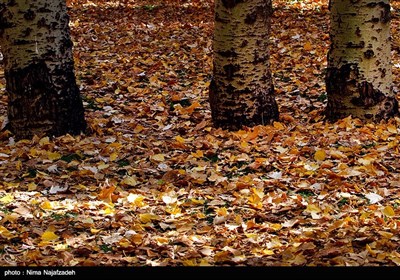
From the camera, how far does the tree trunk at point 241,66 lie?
545 cm

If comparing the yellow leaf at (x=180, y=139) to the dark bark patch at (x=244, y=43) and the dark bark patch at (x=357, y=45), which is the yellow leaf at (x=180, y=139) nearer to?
the dark bark patch at (x=244, y=43)

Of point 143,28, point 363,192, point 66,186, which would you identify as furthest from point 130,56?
point 363,192

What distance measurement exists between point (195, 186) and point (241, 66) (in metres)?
1.46

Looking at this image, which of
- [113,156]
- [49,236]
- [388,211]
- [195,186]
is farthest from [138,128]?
[388,211]

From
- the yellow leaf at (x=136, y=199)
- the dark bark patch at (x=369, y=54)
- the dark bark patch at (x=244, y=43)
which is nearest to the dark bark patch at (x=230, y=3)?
the dark bark patch at (x=244, y=43)

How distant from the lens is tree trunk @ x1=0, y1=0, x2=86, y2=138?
512cm

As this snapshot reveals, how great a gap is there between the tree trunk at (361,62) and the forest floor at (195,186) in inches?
7.7

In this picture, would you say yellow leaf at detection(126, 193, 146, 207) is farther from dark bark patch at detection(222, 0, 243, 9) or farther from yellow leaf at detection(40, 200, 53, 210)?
dark bark patch at detection(222, 0, 243, 9)

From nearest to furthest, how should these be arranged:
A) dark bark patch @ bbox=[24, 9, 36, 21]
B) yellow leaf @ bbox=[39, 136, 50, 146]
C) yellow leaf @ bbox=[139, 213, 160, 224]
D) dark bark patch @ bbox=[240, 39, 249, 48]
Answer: yellow leaf @ bbox=[139, 213, 160, 224] → dark bark patch @ bbox=[24, 9, 36, 21] → yellow leaf @ bbox=[39, 136, 50, 146] → dark bark patch @ bbox=[240, 39, 249, 48]

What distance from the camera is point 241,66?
554 cm

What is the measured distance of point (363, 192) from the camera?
4320 mm

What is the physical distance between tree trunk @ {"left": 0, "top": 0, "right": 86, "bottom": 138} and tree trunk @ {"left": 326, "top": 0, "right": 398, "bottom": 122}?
2355 mm

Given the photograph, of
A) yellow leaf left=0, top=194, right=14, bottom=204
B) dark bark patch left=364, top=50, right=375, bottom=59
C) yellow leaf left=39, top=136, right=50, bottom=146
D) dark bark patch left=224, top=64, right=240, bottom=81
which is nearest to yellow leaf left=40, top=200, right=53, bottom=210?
yellow leaf left=0, top=194, right=14, bottom=204

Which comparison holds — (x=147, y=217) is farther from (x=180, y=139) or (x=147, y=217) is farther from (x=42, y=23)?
(x=42, y=23)
